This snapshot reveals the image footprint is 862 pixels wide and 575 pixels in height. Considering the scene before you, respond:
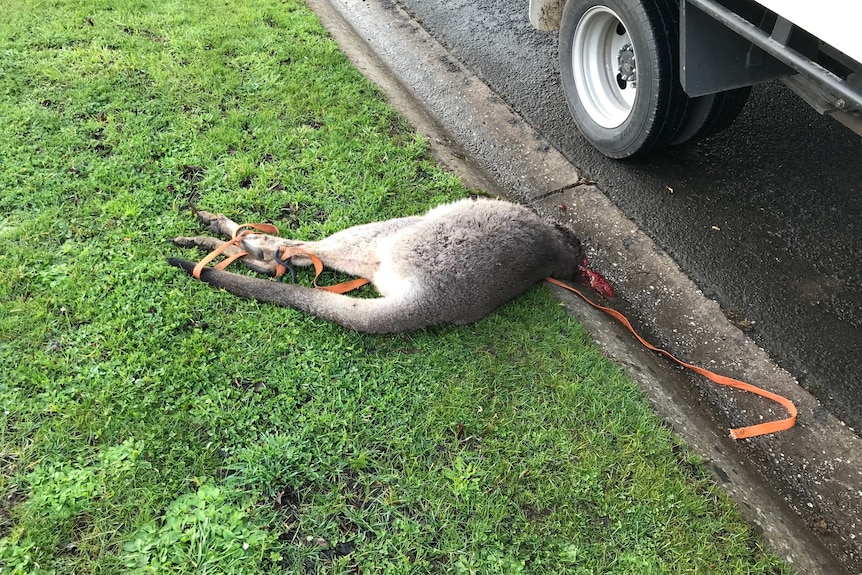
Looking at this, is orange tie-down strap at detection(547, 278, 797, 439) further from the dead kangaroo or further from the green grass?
the green grass

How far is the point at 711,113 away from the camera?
14.6 ft

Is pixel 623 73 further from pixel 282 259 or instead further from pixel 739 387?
pixel 282 259

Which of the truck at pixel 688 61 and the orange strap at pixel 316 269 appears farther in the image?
the orange strap at pixel 316 269

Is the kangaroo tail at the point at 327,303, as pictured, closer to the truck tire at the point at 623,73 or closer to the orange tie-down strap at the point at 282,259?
the orange tie-down strap at the point at 282,259

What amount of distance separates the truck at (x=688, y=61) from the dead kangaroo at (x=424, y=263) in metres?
1.37

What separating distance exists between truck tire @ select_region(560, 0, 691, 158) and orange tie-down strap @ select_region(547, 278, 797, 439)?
156 cm

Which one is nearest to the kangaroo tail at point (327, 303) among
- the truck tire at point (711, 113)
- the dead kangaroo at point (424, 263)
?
the dead kangaroo at point (424, 263)

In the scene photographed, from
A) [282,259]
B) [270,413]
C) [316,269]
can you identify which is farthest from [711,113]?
[270,413]

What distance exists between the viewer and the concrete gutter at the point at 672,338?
292 centimetres

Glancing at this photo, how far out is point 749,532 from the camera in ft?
9.00

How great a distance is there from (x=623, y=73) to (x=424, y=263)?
103 inches

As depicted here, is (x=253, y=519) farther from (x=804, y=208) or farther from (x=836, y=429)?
(x=804, y=208)

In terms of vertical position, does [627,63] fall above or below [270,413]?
above

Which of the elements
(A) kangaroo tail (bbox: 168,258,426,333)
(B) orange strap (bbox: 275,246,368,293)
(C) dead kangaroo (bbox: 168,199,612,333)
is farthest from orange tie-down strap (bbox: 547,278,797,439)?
(B) orange strap (bbox: 275,246,368,293)
